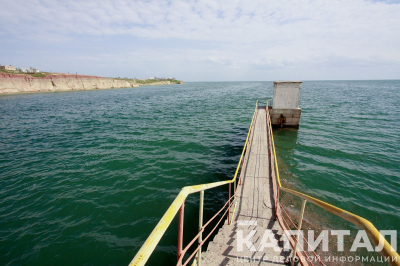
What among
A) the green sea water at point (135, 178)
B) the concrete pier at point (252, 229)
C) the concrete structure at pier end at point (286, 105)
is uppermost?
the concrete structure at pier end at point (286, 105)

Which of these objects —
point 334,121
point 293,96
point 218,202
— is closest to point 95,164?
point 218,202

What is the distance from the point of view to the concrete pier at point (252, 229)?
3938 mm

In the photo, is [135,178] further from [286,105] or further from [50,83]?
[50,83]

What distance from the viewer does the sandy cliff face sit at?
5512 cm

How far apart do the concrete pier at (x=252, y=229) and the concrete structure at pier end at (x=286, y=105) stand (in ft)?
35.8

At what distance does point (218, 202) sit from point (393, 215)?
7312mm

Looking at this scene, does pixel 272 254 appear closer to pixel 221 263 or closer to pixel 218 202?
pixel 221 263

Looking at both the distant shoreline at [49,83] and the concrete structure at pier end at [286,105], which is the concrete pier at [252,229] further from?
the distant shoreline at [49,83]

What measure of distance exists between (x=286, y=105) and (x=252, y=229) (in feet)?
51.1

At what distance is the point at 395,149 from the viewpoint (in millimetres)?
13375

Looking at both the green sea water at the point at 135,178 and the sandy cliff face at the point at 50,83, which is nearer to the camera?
the green sea water at the point at 135,178

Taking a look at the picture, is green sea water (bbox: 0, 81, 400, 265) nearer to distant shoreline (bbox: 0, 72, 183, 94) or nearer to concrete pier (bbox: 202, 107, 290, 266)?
concrete pier (bbox: 202, 107, 290, 266)

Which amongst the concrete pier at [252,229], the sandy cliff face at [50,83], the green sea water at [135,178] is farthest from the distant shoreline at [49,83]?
the concrete pier at [252,229]

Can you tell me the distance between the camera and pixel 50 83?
2692 inches
